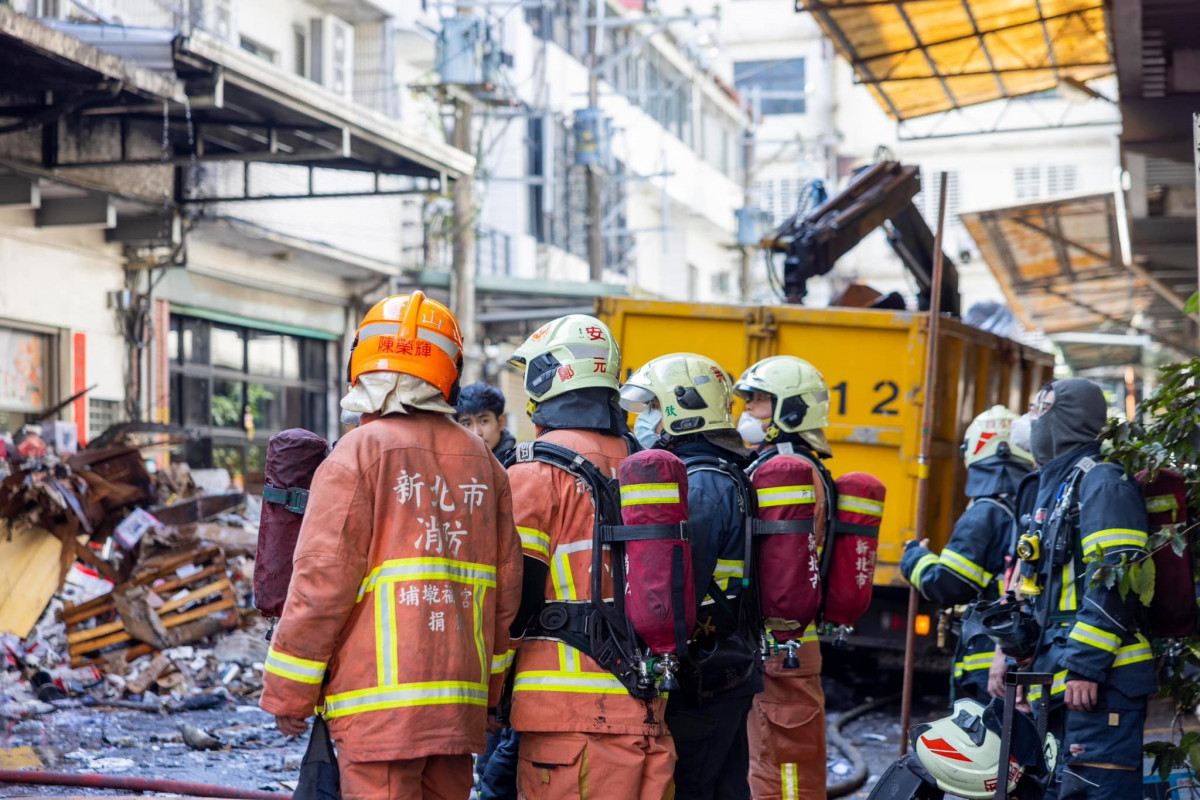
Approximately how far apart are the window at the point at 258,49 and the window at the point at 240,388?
361 centimetres

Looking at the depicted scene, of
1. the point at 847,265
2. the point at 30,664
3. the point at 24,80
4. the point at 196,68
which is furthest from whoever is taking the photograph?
the point at 847,265

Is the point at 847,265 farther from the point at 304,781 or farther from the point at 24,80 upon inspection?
the point at 304,781

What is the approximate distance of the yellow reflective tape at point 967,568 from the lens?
6.11 m

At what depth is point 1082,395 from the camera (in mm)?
5145

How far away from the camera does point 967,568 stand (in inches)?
241

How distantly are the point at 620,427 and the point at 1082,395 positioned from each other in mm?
1855

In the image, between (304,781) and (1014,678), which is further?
(1014,678)

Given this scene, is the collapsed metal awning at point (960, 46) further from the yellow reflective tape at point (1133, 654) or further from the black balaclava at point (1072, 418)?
the yellow reflective tape at point (1133, 654)

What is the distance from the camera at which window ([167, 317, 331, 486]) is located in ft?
56.3

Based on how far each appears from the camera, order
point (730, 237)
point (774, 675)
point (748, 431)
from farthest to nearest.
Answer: point (730, 237) → point (748, 431) → point (774, 675)

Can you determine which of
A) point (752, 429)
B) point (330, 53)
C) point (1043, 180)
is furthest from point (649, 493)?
point (1043, 180)

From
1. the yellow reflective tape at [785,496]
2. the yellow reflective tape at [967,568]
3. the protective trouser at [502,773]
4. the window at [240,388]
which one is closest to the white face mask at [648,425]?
the yellow reflective tape at [785,496]

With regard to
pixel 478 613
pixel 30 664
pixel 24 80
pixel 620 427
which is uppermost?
pixel 24 80

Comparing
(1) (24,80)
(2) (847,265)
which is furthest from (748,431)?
(2) (847,265)
